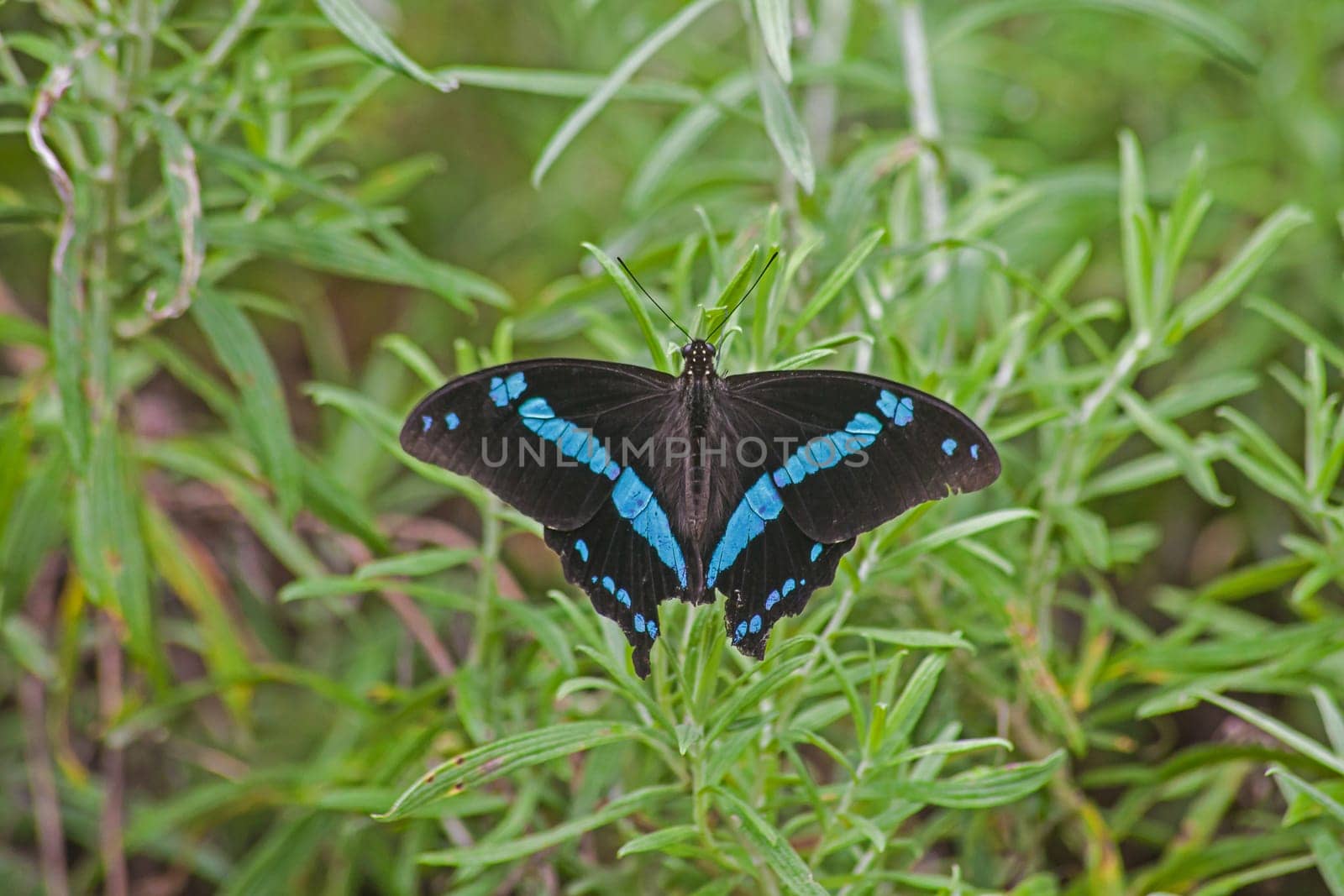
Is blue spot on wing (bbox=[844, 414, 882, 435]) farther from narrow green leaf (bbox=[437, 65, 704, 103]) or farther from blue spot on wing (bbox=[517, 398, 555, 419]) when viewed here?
narrow green leaf (bbox=[437, 65, 704, 103])

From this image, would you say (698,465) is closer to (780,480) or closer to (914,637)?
(780,480)

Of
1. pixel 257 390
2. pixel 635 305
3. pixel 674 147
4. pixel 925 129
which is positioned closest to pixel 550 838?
pixel 635 305

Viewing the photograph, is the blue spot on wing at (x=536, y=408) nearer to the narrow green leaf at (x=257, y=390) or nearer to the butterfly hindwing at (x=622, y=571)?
the butterfly hindwing at (x=622, y=571)

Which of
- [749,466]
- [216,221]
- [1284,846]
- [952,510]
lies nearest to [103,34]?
[216,221]

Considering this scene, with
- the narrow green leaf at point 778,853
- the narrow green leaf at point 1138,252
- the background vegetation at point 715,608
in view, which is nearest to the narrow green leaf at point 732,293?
the background vegetation at point 715,608

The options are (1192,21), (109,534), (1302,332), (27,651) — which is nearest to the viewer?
(1302,332)

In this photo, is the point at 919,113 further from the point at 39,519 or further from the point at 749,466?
the point at 39,519
